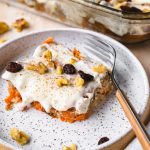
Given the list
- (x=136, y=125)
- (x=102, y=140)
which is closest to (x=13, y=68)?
(x=102, y=140)

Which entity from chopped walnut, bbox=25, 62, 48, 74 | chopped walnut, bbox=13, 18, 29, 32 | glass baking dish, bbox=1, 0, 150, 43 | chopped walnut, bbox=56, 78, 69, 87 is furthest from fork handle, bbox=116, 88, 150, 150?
chopped walnut, bbox=13, 18, 29, 32

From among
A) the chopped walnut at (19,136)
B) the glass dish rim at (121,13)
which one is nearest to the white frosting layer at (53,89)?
the chopped walnut at (19,136)

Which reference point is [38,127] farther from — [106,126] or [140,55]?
[140,55]

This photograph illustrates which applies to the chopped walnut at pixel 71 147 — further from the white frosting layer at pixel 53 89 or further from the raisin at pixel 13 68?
the raisin at pixel 13 68

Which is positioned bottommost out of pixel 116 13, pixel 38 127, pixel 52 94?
pixel 38 127

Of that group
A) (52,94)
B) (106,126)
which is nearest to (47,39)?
(52,94)

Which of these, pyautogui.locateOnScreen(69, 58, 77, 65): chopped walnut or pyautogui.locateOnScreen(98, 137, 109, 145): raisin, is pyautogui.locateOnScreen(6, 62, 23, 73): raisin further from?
pyautogui.locateOnScreen(98, 137, 109, 145): raisin

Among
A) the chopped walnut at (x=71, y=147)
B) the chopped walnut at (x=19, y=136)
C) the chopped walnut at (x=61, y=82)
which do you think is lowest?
the chopped walnut at (x=19, y=136)
